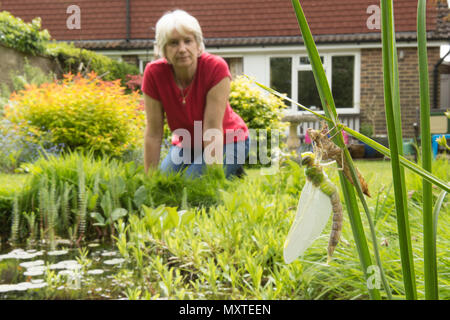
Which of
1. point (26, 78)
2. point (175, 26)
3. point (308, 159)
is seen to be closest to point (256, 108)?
point (175, 26)

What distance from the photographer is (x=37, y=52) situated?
7098 mm

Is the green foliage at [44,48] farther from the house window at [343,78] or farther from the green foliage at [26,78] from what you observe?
the house window at [343,78]

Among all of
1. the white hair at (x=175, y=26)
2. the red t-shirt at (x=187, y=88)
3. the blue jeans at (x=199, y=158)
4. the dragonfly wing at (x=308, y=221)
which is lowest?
the dragonfly wing at (x=308, y=221)

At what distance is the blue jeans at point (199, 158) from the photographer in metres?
2.78

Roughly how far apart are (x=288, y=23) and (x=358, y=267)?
669 centimetres

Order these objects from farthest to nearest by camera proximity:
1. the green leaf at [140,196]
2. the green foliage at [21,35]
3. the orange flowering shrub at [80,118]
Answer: the green foliage at [21,35], the orange flowering shrub at [80,118], the green leaf at [140,196]

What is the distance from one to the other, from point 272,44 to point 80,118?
15.7 ft

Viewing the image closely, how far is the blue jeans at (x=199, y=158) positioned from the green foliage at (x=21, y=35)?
15.5ft

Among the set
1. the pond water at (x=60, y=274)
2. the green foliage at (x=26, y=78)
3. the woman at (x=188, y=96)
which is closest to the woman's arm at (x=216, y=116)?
the woman at (x=188, y=96)

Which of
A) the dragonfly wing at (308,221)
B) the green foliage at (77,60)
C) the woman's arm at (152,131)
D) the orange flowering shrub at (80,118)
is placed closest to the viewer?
the dragonfly wing at (308,221)

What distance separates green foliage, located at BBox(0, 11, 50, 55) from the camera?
6.43 metres

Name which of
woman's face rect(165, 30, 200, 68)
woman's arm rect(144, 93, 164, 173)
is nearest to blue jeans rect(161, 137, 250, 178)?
woman's arm rect(144, 93, 164, 173)
